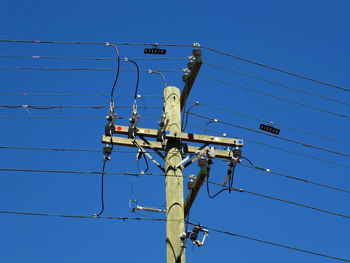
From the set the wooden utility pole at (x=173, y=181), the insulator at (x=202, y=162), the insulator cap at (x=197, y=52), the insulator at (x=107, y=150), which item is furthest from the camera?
the insulator cap at (x=197, y=52)

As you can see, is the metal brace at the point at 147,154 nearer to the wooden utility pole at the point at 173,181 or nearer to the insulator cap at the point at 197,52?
the wooden utility pole at the point at 173,181

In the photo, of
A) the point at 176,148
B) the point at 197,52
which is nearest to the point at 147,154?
the point at 176,148

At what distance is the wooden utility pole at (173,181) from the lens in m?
11.3

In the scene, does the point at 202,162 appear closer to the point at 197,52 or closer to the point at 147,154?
the point at 147,154

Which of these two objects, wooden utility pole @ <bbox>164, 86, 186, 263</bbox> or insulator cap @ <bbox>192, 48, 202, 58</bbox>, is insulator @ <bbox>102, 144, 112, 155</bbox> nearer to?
wooden utility pole @ <bbox>164, 86, 186, 263</bbox>

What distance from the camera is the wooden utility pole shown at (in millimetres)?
11273

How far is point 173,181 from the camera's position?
39.4 feet

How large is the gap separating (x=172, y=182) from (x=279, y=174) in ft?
8.35

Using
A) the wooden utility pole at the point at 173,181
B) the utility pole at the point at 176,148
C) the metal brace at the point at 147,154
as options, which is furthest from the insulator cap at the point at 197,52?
the metal brace at the point at 147,154

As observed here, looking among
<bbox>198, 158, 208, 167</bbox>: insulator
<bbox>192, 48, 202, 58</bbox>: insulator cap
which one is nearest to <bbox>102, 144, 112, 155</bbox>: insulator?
<bbox>198, 158, 208, 167</bbox>: insulator

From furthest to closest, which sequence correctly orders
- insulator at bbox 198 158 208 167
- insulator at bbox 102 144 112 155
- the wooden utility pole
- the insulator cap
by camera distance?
the insulator cap < insulator at bbox 102 144 112 155 < insulator at bbox 198 158 208 167 < the wooden utility pole

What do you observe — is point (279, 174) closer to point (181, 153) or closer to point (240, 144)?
point (240, 144)

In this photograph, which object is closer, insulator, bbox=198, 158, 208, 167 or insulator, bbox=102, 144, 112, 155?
insulator, bbox=198, 158, 208, 167

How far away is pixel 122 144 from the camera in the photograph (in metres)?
12.8
